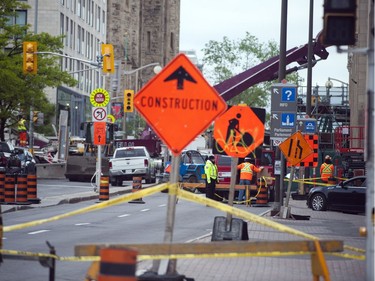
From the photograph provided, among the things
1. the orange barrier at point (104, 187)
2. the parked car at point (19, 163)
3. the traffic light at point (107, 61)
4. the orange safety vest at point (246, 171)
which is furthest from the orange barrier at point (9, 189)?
the traffic light at point (107, 61)

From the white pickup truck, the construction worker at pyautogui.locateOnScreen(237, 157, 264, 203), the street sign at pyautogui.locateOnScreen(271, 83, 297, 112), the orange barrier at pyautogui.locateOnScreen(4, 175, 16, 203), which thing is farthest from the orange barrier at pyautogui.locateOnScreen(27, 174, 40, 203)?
the white pickup truck

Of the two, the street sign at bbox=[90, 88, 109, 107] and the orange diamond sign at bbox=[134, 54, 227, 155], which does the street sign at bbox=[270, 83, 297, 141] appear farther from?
the orange diamond sign at bbox=[134, 54, 227, 155]

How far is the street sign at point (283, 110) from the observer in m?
31.5

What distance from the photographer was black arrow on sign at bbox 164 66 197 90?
1346 centimetres

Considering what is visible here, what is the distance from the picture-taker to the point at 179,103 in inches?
527

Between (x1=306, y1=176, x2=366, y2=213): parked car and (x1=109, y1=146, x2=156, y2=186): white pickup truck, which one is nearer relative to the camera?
(x1=306, y1=176, x2=366, y2=213): parked car

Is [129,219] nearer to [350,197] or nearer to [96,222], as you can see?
[96,222]

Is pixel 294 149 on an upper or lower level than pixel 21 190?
upper

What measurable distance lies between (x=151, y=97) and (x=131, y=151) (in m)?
44.7

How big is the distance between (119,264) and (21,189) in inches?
1056

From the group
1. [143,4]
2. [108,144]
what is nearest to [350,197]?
[108,144]

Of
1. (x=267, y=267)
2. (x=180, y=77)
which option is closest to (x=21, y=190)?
(x=267, y=267)

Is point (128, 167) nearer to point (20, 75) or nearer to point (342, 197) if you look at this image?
point (20, 75)

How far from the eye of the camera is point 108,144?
70188 mm
